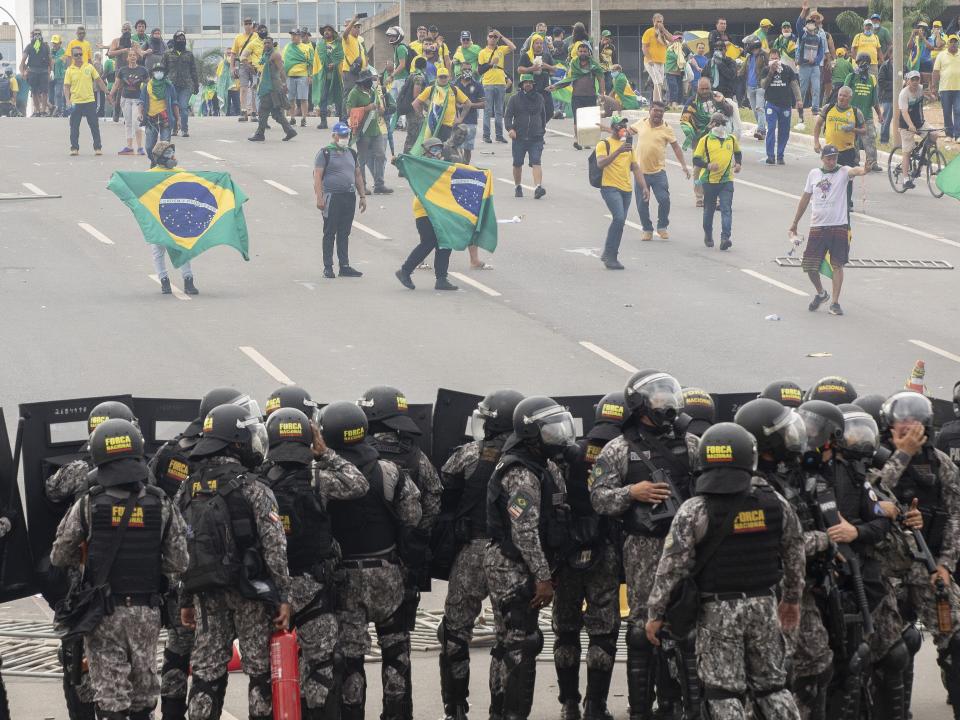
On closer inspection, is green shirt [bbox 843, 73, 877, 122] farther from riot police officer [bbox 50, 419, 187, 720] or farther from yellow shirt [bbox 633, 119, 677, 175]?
riot police officer [bbox 50, 419, 187, 720]

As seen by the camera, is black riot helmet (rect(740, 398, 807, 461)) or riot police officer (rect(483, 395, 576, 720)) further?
riot police officer (rect(483, 395, 576, 720))

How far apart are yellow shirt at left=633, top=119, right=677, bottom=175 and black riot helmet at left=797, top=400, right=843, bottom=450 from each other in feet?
47.4

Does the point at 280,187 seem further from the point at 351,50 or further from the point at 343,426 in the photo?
the point at 343,426

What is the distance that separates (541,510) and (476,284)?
42.1 feet

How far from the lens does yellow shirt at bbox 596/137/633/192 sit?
20.8 metres

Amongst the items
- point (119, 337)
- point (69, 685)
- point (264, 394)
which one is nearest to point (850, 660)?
point (69, 685)

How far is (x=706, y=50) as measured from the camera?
34250mm

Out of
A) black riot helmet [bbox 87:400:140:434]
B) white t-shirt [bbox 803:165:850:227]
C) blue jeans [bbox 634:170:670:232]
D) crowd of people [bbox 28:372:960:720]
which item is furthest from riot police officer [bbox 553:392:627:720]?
blue jeans [bbox 634:170:670:232]

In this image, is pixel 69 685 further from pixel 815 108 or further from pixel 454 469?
pixel 815 108

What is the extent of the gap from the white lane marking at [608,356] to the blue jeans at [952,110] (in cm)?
1362

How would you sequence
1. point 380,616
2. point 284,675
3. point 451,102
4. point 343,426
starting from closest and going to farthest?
point 284,675 → point 343,426 → point 380,616 → point 451,102

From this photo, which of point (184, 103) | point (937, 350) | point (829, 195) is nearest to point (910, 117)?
point (829, 195)

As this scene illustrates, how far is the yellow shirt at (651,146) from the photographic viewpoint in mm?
21969

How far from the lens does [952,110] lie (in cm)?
2917
